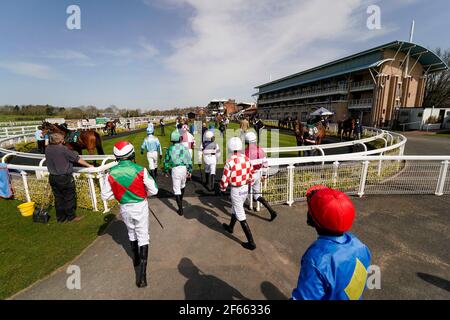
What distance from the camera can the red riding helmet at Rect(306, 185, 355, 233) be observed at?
4.50 feet

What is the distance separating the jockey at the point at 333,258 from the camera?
138 cm

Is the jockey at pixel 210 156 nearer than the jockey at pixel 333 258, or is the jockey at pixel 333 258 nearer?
the jockey at pixel 333 258

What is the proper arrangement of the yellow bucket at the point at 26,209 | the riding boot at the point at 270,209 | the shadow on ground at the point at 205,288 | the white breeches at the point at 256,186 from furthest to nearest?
1. the yellow bucket at the point at 26,209
2. the white breeches at the point at 256,186
3. the riding boot at the point at 270,209
4. the shadow on ground at the point at 205,288

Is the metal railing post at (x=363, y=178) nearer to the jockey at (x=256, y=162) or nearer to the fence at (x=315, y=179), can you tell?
the fence at (x=315, y=179)

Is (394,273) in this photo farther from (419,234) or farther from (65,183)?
(65,183)

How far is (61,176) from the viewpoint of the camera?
14.7ft

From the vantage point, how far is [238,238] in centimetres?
389

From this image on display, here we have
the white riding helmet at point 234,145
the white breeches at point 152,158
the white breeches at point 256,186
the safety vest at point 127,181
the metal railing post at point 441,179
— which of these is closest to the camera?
the safety vest at point 127,181

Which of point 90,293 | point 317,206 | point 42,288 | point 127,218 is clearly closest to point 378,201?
point 317,206

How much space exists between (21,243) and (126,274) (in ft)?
7.81

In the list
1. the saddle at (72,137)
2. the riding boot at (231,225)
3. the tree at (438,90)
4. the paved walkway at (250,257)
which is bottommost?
the paved walkway at (250,257)

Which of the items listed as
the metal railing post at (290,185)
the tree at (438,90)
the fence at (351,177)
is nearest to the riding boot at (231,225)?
the fence at (351,177)

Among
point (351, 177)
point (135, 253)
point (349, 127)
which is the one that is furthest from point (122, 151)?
point (349, 127)

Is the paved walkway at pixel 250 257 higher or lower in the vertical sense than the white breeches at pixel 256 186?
lower
